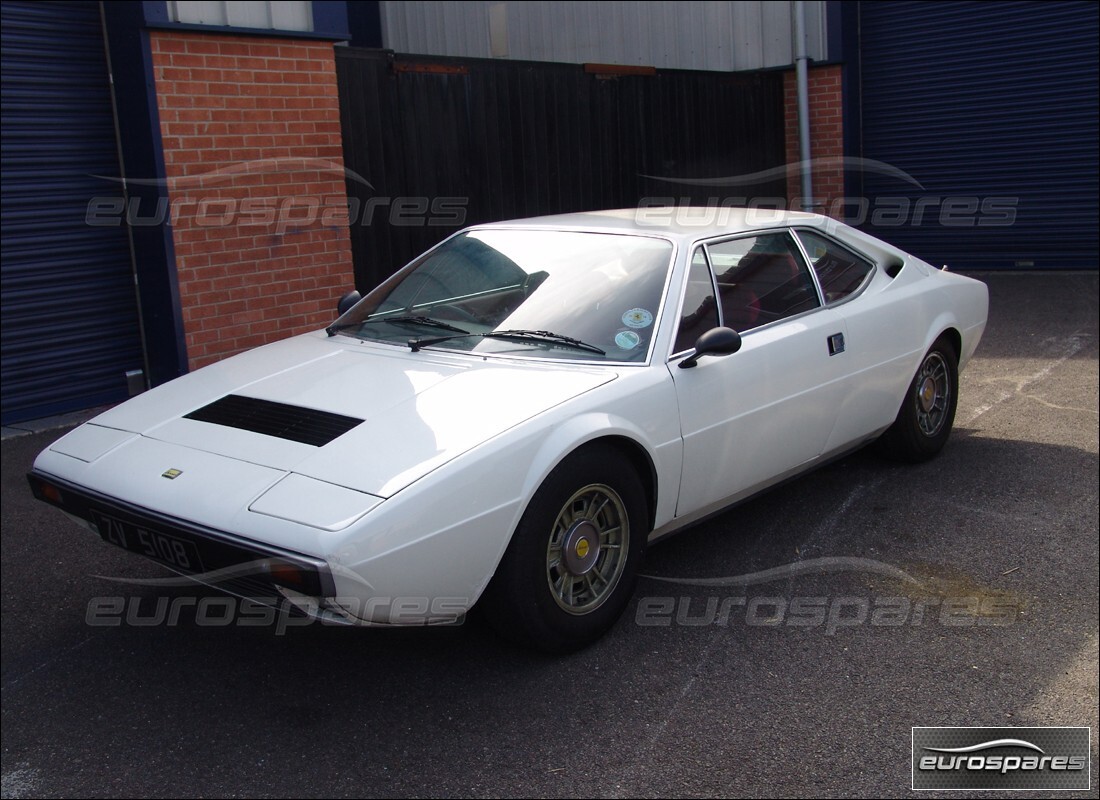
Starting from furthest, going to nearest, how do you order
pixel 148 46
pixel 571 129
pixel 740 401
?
1. pixel 571 129
2. pixel 148 46
3. pixel 740 401

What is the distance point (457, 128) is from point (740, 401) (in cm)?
546

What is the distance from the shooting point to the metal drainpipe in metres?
12.0

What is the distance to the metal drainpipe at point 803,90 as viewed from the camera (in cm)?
1200

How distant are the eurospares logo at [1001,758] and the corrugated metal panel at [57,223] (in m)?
6.09

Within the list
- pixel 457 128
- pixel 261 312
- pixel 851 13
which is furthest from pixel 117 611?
pixel 851 13

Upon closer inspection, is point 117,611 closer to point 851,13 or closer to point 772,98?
point 772,98

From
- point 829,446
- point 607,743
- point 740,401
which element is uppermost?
point 740,401

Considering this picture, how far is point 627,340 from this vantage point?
4125 mm

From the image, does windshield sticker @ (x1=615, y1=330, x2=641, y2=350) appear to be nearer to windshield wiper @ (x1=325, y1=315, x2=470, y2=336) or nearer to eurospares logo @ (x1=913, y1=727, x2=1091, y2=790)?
windshield wiper @ (x1=325, y1=315, x2=470, y2=336)

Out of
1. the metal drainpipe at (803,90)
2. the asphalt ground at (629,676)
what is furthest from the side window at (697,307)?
the metal drainpipe at (803,90)

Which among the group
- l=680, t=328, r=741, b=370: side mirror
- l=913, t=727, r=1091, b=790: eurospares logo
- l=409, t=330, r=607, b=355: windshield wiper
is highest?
l=409, t=330, r=607, b=355: windshield wiper

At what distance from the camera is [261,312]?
767 cm

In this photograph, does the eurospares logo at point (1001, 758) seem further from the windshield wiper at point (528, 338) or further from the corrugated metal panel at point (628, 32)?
the corrugated metal panel at point (628, 32)

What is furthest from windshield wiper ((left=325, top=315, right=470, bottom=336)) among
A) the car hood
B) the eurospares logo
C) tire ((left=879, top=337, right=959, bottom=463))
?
tire ((left=879, top=337, right=959, bottom=463))
